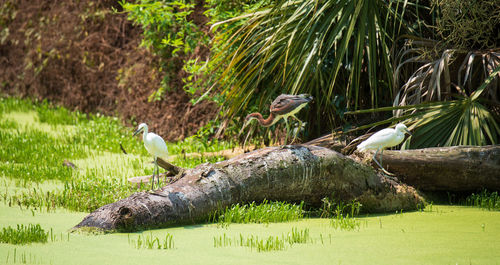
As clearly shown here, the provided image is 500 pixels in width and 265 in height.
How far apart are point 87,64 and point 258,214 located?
8907mm

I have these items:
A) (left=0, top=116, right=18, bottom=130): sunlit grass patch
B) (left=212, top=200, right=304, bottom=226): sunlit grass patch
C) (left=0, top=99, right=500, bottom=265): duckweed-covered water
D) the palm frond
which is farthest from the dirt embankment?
(left=212, top=200, right=304, bottom=226): sunlit grass patch

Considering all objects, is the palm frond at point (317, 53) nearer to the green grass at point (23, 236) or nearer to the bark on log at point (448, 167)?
the bark on log at point (448, 167)

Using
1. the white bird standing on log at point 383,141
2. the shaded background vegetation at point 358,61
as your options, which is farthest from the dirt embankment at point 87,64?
the white bird standing on log at point 383,141

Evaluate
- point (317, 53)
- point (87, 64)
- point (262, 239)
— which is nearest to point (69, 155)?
point (317, 53)

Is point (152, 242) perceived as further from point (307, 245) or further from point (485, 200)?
point (485, 200)

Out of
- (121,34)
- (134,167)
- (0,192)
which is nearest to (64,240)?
(0,192)

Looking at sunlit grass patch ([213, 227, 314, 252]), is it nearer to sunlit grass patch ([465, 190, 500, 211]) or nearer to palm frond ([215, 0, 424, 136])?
sunlit grass patch ([465, 190, 500, 211])

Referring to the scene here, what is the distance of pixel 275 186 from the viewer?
6125mm

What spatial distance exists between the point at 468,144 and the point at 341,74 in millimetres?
2019

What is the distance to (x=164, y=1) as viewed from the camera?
1079 centimetres

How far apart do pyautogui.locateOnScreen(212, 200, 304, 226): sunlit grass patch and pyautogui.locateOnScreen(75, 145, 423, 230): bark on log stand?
13 cm

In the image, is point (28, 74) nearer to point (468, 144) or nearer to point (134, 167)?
point (134, 167)

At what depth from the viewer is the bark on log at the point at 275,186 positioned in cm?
552

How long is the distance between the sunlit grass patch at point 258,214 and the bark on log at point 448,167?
4.61ft
